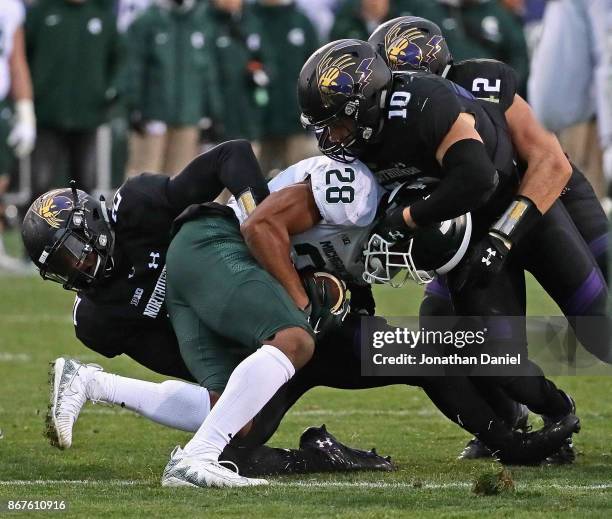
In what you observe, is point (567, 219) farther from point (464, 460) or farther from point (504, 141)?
point (464, 460)

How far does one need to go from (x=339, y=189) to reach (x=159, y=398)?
1008 millimetres

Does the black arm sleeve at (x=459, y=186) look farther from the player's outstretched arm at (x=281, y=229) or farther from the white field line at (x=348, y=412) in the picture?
the white field line at (x=348, y=412)

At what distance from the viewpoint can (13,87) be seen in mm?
11891

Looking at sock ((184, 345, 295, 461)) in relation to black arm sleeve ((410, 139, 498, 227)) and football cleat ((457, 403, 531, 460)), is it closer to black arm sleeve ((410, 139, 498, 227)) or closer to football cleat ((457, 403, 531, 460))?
black arm sleeve ((410, 139, 498, 227))

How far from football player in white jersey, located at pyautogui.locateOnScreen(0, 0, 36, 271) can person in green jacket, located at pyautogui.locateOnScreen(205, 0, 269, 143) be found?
1685 mm

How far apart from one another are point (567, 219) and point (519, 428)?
2.69ft

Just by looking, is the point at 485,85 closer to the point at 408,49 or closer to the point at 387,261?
the point at 408,49

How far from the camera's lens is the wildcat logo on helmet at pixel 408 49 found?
19.9 feet

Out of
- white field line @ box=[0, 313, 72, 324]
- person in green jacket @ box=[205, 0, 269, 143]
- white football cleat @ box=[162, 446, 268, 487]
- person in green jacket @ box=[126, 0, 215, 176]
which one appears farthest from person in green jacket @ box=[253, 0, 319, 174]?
white football cleat @ box=[162, 446, 268, 487]

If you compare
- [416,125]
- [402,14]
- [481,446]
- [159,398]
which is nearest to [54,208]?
[159,398]

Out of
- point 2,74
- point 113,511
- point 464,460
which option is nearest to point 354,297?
point 464,460

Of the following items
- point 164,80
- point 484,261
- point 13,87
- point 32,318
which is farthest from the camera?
point 164,80

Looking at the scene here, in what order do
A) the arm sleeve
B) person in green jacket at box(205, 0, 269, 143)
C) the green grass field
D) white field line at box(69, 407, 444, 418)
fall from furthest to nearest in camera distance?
person in green jacket at box(205, 0, 269, 143) → white field line at box(69, 407, 444, 418) → the arm sleeve → the green grass field

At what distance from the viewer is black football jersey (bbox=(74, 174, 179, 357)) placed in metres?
5.83
